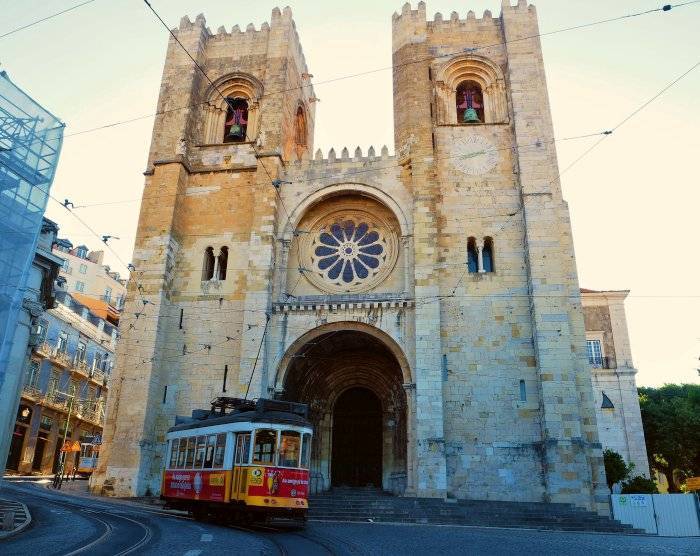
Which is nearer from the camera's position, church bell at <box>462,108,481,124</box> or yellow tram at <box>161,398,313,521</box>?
yellow tram at <box>161,398,313,521</box>

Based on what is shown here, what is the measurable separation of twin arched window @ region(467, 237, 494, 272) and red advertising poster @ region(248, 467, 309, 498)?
9.27 m

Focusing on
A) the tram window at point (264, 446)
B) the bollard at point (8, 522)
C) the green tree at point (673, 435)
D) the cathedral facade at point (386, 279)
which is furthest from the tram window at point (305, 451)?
the green tree at point (673, 435)

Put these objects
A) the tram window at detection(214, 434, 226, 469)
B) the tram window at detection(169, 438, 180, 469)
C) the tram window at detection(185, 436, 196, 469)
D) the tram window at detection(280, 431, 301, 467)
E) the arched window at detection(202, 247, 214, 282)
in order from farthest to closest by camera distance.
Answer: the arched window at detection(202, 247, 214, 282) < the tram window at detection(169, 438, 180, 469) < the tram window at detection(185, 436, 196, 469) < the tram window at detection(214, 434, 226, 469) < the tram window at detection(280, 431, 301, 467)

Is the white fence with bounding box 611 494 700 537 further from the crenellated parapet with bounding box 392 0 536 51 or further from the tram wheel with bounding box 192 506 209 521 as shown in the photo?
the crenellated parapet with bounding box 392 0 536 51

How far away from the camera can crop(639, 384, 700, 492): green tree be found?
28000 mm

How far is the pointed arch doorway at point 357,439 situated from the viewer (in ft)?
62.8

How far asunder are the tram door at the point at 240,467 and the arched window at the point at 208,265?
8.90 meters

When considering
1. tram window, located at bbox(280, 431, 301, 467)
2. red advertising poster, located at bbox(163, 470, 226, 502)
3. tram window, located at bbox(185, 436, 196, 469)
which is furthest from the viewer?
tram window, located at bbox(185, 436, 196, 469)

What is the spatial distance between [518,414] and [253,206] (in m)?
10.6

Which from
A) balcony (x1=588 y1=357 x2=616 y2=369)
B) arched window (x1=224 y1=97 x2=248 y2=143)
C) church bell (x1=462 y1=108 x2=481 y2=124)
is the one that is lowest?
balcony (x1=588 y1=357 x2=616 y2=369)

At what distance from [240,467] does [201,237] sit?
409 inches

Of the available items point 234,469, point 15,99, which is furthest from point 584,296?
point 15,99

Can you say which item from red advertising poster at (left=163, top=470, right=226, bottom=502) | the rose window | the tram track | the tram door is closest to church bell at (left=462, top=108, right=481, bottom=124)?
the rose window

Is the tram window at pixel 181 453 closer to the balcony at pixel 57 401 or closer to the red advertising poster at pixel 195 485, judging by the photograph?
the red advertising poster at pixel 195 485
